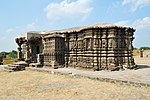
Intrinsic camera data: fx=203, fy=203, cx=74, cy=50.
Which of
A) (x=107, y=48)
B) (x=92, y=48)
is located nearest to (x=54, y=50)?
(x=92, y=48)

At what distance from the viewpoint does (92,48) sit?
18.4 m

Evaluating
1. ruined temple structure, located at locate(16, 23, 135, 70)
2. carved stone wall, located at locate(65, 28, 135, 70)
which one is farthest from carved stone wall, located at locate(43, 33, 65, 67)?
carved stone wall, located at locate(65, 28, 135, 70)

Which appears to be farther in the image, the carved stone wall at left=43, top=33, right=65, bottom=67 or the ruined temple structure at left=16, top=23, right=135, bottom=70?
the carved stone wall at left=43, top=33, right=65, bottom=67

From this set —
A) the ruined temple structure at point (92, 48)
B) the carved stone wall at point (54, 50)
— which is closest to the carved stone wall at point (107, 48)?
the ruined temple structure at point (92, 48)

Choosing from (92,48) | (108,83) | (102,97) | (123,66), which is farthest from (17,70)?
(102,97)

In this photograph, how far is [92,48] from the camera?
1836 cm

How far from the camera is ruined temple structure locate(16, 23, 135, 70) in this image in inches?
707

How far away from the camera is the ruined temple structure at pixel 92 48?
18.0m

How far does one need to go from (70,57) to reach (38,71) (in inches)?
153

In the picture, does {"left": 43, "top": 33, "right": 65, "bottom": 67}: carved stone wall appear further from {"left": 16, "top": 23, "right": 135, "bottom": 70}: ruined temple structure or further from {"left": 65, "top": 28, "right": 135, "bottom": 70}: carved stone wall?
{"left": 65, "top": 28, "right": 135, "bottom": 70}: carved stone wall

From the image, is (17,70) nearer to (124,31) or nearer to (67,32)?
(67,32)

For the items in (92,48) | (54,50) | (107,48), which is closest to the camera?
(107,48)

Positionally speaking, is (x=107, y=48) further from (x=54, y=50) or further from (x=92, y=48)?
(x=54, y=50)

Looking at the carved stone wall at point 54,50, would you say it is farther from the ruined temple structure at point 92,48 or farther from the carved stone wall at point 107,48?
the carved stone wall at point 107,48
